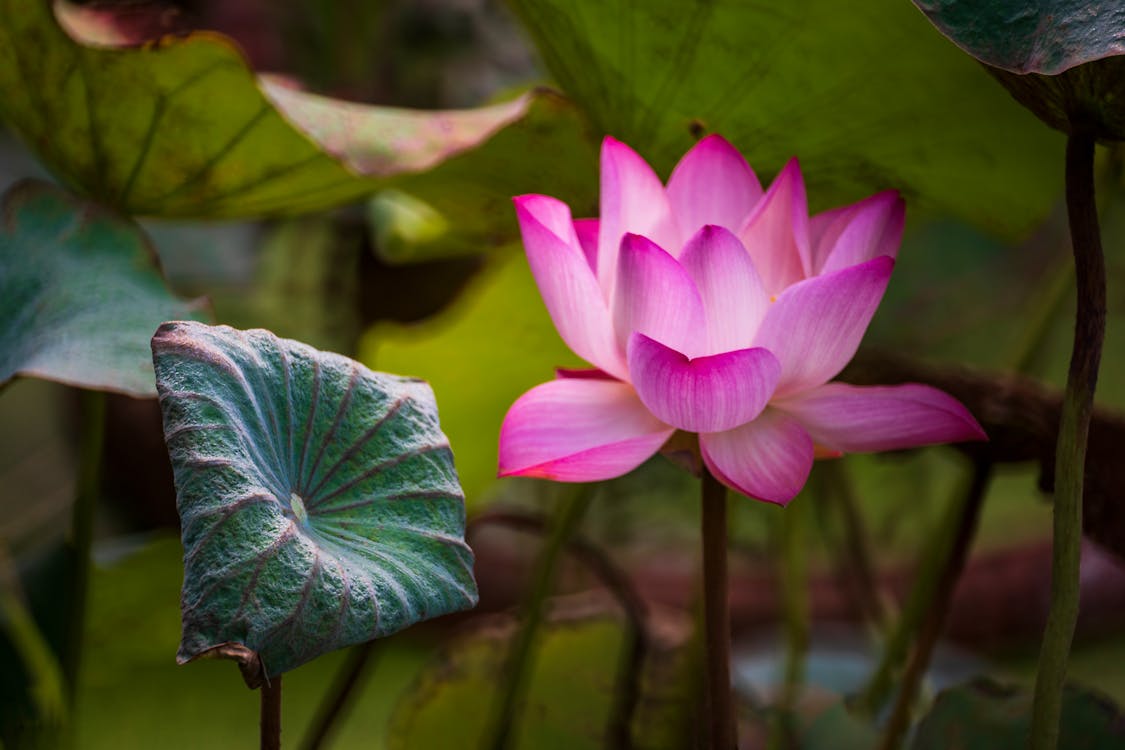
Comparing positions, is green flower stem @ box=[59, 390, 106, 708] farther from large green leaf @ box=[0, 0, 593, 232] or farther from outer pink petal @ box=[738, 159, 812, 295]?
outer pink petal @ box=[738, 159, 812, 295]

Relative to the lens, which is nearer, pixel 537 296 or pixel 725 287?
pixel 725 287

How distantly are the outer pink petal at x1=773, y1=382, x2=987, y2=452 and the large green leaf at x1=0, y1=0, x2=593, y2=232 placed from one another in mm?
205

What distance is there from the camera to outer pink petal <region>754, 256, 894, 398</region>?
30cm

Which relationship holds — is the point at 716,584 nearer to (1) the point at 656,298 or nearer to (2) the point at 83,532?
(1) the point at 656,298

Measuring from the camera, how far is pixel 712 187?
14.5 inches

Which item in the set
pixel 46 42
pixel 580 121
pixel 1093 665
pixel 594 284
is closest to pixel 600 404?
pixel 594 284

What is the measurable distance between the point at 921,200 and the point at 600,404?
0.26m

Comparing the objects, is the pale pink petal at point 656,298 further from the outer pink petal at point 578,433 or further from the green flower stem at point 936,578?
the green flower stem at point 936,578

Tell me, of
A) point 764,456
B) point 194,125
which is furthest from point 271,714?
point 194,125

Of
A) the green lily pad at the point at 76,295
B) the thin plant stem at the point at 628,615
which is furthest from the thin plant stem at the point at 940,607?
the green lily pad at the point at 76,295

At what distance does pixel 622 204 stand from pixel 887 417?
0.38 ft

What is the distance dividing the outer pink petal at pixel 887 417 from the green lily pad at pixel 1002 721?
7.8 inches

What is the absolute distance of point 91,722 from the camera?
3.12 ft

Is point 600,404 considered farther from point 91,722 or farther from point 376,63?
point 376,63
